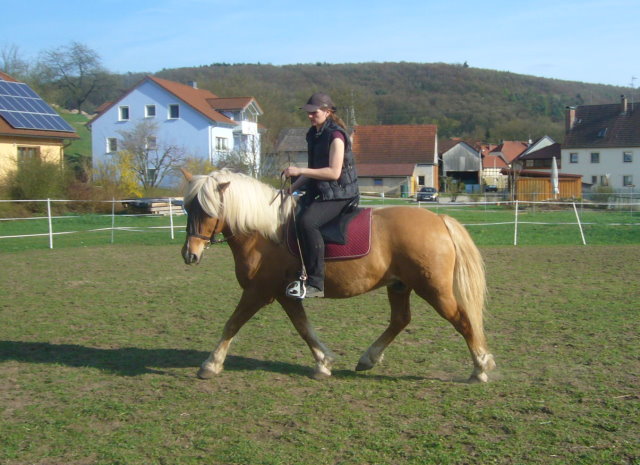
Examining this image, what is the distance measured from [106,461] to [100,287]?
21.8 ft

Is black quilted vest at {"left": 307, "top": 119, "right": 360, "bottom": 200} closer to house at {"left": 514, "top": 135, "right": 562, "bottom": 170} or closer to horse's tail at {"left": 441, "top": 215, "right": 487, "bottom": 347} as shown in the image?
horse's tail at {"left": 441, "top": 215, "right": 487, "bottom": 347}

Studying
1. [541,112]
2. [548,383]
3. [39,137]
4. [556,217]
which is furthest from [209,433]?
[541,112]

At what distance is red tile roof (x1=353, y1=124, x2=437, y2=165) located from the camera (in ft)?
194

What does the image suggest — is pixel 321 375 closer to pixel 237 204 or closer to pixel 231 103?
pixel 237 204

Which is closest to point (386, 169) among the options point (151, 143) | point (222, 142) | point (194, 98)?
point (222, 142)

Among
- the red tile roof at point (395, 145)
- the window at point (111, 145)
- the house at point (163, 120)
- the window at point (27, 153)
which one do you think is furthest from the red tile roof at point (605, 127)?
the window at point (27, 153)

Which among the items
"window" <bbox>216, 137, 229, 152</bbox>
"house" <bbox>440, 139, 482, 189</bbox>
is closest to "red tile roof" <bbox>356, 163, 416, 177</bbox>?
"window" <bbox>216, 137, 229, 152</bbox>

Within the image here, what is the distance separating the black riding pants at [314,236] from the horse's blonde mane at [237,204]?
0.29 meters

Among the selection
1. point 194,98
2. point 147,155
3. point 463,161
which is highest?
point 194,98

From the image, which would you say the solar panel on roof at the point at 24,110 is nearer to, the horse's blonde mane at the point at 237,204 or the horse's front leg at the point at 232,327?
the horse's blonde mane at the point at 237,204

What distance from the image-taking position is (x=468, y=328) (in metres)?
5.09

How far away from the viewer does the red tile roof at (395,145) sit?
5906cm

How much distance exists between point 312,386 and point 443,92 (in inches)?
4896

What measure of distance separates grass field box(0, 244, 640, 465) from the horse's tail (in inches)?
22.0
